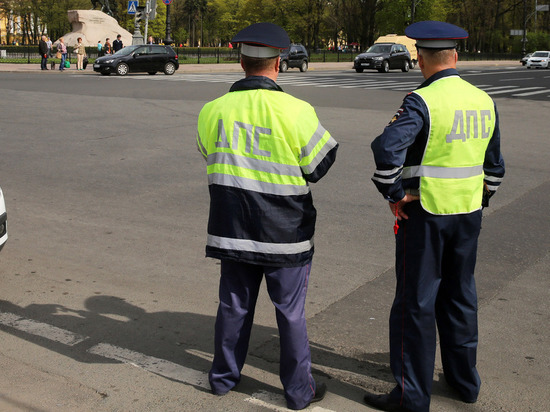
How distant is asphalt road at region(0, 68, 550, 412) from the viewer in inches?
148

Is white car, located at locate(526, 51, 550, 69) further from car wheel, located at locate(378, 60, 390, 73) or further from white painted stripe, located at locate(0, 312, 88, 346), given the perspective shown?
white painted stripe, located at locate(0, 312, 88, 346)

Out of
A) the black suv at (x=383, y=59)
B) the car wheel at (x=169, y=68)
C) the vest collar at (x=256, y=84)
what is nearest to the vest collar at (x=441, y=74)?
the vest collar at (x=256, y=84)

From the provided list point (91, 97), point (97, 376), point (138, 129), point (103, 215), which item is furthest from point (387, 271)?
point (91, 97)

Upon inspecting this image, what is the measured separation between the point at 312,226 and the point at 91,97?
57.2 ft

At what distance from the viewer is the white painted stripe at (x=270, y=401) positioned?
3531mm

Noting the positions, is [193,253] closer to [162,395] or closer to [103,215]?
[103,215]

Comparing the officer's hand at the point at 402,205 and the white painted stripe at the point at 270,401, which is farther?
→ the white painted stripe at the point at 270,401

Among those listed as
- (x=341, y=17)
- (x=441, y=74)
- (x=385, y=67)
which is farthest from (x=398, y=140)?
(x=341, y=17)

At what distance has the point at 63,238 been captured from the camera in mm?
6742

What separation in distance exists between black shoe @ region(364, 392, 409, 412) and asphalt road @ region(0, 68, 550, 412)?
4.0 inches

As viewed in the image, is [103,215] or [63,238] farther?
[103,215]

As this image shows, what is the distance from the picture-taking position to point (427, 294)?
11.3ft

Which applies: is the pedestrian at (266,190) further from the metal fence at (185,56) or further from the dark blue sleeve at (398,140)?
the metal fence at (185,56)

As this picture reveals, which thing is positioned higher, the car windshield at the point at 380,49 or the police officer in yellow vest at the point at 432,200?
the car windshield at the point at 380,49
